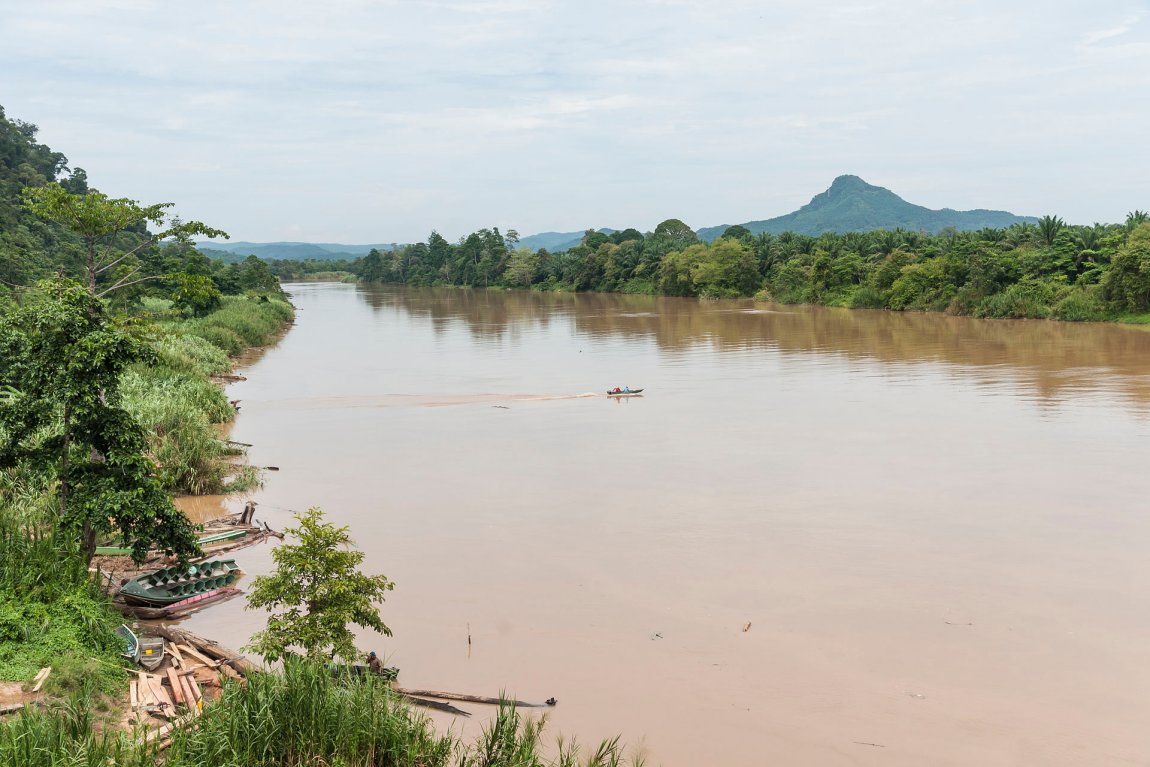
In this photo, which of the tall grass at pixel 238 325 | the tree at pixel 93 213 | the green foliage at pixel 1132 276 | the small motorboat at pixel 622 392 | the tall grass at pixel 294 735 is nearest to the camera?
the tall grass at pixel 294 735

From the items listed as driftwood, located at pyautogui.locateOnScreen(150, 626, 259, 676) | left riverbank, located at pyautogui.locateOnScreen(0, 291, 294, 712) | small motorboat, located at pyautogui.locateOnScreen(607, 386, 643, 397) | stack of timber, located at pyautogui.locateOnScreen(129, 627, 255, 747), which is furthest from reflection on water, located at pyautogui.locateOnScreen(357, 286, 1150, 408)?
stack of timber, located at pyautogui.locateOnScreen(129, 627, 255, 747)

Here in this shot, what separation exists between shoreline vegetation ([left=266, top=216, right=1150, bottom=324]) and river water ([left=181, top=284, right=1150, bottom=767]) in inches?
509

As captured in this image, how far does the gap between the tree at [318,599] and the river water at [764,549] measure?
113 centimetres

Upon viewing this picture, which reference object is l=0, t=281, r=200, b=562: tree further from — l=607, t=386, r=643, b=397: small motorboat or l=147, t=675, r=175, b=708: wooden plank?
l=607, t=386, r=643, b=397: small motorboat

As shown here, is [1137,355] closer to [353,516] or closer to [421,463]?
[421,463]

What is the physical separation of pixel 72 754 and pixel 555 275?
280 feet

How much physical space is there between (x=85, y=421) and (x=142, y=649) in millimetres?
2337

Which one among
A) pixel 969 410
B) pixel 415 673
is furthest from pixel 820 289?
pixel 415 673

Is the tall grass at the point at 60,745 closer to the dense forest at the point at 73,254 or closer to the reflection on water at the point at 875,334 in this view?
the dense forest at the point at 73,254

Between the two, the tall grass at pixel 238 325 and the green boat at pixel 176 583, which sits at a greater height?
the tall grass at pixel 238 325

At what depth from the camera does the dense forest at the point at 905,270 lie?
3806 centimetres

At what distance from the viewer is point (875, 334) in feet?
123

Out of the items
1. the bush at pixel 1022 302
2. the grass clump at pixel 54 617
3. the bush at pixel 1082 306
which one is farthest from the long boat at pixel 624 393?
the bush at pixel 1022 302

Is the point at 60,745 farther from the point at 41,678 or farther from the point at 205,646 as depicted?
the point at 205,646
